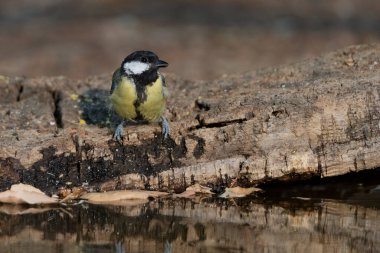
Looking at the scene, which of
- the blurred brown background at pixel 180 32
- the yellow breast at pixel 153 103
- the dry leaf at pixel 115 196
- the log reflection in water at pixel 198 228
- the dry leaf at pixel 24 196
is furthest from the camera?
the blurred brown background at pixel 180 32

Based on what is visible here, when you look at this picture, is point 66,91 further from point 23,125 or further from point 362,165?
point 362,165

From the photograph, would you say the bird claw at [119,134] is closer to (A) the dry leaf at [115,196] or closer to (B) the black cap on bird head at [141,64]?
(A) the dry leaf at [115,196]

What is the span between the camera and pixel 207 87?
675 cm

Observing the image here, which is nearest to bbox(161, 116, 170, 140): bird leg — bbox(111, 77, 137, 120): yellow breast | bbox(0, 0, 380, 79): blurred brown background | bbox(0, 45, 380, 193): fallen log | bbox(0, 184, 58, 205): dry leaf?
bbox(0, 45, 380, 193): fallen log

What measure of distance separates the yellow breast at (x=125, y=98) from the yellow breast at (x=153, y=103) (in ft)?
0.26

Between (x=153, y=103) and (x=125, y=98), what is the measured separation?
22 centimetres

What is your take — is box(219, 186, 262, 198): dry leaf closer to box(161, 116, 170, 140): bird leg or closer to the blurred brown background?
box(161, 116, 170, 140): bird leg

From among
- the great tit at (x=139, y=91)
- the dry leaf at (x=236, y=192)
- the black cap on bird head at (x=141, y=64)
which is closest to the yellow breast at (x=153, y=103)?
the great tit at (x=139, y=91)

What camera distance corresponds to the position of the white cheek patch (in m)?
5.98

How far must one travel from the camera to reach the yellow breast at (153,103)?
229 inches

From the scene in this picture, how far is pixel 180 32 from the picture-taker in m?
12.4

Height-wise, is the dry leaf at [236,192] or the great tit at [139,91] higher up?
the great tit at [139,91]

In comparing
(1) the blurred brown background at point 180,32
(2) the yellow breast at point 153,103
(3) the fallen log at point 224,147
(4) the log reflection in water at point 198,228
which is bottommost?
(4) the log reflection in water at point 198,228

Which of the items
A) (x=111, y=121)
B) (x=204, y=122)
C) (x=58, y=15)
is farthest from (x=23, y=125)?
(x=58, y=15)
